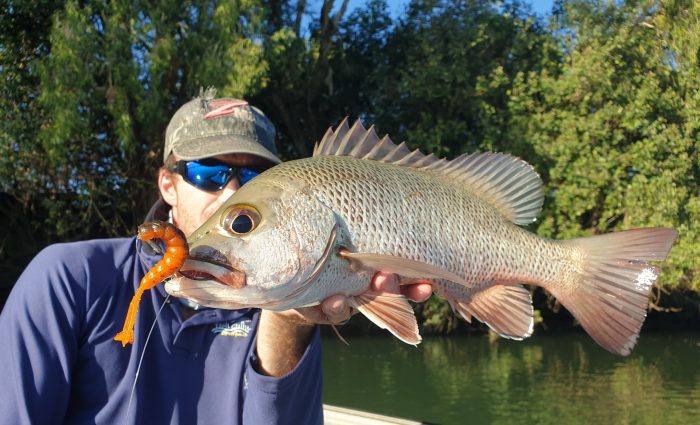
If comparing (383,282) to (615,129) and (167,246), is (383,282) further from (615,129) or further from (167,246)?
(615,129)

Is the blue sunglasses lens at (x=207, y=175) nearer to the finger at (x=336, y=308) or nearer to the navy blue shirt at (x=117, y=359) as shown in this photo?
the navy blue shirt at (x=117, y=359)

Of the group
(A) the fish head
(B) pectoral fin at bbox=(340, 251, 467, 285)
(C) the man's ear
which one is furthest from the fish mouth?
(C) the man's ear

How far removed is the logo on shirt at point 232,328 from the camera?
2.31 meters

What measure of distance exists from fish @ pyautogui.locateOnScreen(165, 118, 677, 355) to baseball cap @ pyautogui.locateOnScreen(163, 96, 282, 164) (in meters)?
0.62

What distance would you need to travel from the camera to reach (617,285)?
202 centimetres

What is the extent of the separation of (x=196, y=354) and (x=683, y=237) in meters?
11.2

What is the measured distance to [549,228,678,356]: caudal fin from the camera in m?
1.96

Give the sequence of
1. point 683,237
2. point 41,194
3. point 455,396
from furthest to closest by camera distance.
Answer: point 41,194 → point 683,237 → point 455,396

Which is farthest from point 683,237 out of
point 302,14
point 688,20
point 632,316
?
point 632,316

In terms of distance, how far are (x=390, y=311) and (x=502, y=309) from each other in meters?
0.44

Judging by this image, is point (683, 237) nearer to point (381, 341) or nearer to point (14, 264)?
point (381, 341)

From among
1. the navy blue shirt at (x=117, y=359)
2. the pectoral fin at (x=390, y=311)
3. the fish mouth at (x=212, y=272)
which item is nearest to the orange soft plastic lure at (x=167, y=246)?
the fish mouth at (x=212, y=272)

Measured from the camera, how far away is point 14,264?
14.3 meters

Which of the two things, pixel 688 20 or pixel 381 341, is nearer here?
pixel 688 20
